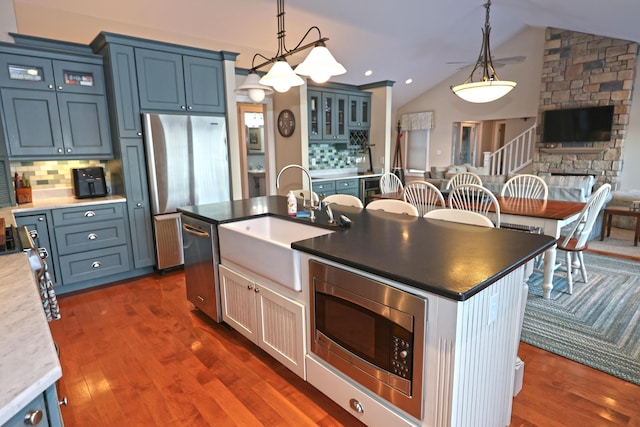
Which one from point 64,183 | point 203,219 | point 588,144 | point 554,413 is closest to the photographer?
point 554,413

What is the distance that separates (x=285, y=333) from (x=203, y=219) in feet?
3.48

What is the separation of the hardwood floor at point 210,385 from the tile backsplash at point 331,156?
13.1 feet

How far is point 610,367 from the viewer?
2.13 meters

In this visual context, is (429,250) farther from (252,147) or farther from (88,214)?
(252,147)

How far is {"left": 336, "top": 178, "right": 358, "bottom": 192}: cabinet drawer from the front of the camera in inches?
227

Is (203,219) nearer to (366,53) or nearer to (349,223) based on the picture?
(349,223)

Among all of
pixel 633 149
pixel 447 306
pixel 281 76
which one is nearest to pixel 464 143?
pixel 633 149

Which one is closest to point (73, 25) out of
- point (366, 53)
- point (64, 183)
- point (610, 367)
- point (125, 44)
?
point (125, 44)

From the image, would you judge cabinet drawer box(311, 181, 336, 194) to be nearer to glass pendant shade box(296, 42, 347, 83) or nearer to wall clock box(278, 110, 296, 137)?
wall clock box(278, 110, 296, 137)

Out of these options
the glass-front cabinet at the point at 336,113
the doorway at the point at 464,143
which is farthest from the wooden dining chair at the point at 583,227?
the doorway at the point at 464,143

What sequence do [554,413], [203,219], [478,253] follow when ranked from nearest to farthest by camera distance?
[478,253], [554,413], [203,219]

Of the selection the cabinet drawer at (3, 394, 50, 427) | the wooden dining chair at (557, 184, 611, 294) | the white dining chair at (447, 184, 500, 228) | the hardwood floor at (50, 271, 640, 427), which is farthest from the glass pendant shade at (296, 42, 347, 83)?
the wooden dining chair at (557, 184, 611, 294)

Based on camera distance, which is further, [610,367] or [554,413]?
[610,367]

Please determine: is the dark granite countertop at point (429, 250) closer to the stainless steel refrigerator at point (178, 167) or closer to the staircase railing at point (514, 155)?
the stainless steel refrigerator at point (178, 167)
